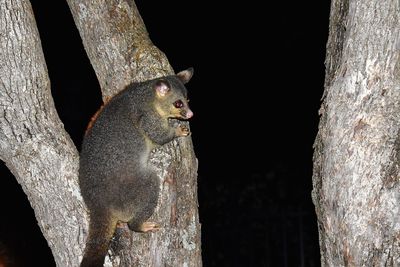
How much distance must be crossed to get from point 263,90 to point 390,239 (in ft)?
28.5

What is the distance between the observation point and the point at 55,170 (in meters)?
4.33

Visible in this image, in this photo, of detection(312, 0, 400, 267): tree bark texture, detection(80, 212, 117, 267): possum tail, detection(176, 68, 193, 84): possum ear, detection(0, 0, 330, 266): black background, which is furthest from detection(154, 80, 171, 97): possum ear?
detection(0, 0, 330, 266): black background

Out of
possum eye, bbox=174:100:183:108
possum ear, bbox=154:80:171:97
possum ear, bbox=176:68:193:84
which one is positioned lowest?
possum eye, bbox=174:100:183:108

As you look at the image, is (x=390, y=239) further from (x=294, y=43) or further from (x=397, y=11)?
(x=294, y=43)

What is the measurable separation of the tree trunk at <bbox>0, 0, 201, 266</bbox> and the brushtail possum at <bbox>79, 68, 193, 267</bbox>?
75 mm

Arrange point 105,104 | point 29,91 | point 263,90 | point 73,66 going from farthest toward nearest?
point 73,66, point 263,90, point 105,104, point 29,91

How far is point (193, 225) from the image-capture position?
445cm

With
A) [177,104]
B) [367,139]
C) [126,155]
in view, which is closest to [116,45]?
[177,104]

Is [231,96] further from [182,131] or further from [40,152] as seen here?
[40,152]

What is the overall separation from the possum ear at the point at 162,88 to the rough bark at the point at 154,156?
111 mm

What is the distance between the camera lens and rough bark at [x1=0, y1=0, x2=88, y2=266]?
432cm

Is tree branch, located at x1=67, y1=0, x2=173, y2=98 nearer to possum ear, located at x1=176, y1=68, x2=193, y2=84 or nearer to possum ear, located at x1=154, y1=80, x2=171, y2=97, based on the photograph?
possum ear, located at x1=154, y1=80, x2=171, y2=97

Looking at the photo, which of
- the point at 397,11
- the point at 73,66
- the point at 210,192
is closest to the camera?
the point at 397,11

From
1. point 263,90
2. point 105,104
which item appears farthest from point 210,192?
point 105,104
